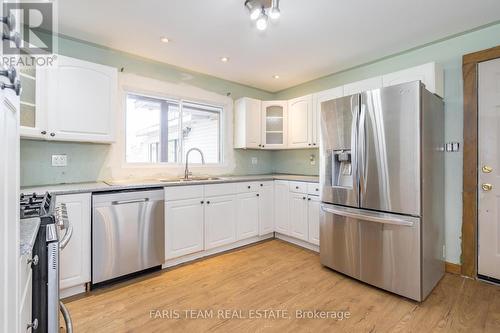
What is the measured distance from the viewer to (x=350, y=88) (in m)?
2.97

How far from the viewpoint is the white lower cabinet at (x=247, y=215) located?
3217 millimetres

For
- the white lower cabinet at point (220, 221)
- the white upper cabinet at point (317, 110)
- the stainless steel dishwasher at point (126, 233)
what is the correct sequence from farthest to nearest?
the white upper cabinet at point (317, 110) < the white lower cabinet at point (220, 221) < the stainless steel dishwasher at point (126, 233)

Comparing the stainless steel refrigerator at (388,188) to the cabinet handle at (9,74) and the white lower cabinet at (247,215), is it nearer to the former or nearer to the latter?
the white lower cabinet at (247,215)

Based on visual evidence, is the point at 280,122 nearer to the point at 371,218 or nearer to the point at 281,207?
the point at 281,207

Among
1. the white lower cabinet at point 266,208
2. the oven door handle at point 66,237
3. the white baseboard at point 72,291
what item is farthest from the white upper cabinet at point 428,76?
the white baseboard at point 72,291

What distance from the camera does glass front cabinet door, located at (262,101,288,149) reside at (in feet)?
12.8

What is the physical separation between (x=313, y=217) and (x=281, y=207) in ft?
1.78

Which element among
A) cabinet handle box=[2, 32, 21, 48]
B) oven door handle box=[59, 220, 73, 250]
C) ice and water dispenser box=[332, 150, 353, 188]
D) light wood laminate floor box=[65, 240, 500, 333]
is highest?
cabinet handle box=[2, 32, 21, 48]

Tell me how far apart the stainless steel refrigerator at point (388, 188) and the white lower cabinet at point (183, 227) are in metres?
1.43

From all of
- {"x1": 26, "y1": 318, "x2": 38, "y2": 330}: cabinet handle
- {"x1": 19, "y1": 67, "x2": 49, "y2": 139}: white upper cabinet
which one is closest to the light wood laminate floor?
{"x1": 26, "y1": 318, "x2": 38, "y2": 330}: cabinet handle

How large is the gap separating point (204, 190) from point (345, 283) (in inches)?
68.9

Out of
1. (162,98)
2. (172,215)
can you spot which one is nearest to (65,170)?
(172,215)

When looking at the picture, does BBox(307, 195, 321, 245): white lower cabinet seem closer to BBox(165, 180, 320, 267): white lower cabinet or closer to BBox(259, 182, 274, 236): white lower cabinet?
BBox(165, 180, 320, 267): white lower cabinet

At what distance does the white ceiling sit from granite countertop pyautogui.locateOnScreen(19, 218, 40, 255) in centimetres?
178
